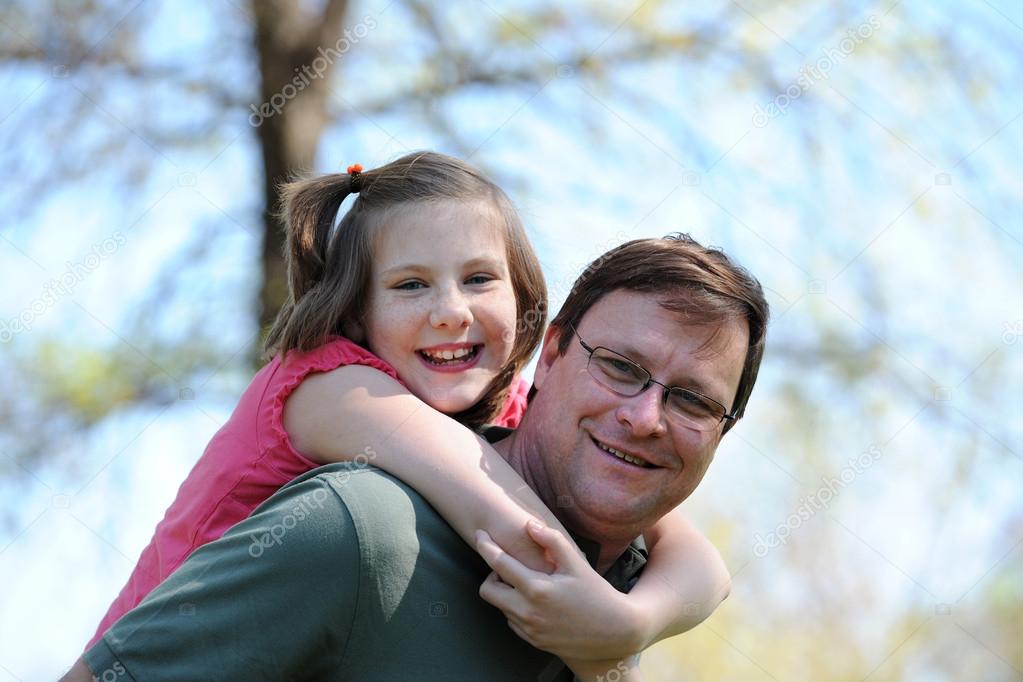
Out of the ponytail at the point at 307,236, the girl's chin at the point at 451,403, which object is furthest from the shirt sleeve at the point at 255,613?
the ponytail at the point at 307,236

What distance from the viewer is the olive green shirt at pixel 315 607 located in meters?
1.85

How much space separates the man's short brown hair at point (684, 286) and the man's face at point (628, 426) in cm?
3

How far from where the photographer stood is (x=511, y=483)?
2270 mm

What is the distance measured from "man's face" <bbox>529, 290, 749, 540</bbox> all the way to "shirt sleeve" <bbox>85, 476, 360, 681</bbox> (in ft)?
1.96

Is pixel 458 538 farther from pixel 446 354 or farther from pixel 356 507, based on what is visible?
pixel 446 354

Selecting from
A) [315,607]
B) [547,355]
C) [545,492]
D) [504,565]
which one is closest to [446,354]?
[547,355]

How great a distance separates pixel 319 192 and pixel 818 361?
428 cm

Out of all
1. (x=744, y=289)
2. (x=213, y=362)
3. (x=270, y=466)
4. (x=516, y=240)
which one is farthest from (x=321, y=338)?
(x=213, y=362)

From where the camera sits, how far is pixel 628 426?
2334mm

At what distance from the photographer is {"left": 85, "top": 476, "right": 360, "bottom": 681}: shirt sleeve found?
1843 mm

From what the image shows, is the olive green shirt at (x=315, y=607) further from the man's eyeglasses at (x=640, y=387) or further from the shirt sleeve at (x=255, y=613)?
the man's eyeglasses at (x=640, y=387)

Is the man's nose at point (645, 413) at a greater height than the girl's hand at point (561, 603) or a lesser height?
greater

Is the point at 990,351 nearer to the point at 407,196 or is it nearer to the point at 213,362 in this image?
the point at 213,362

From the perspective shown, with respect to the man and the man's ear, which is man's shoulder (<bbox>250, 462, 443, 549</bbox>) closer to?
the man
